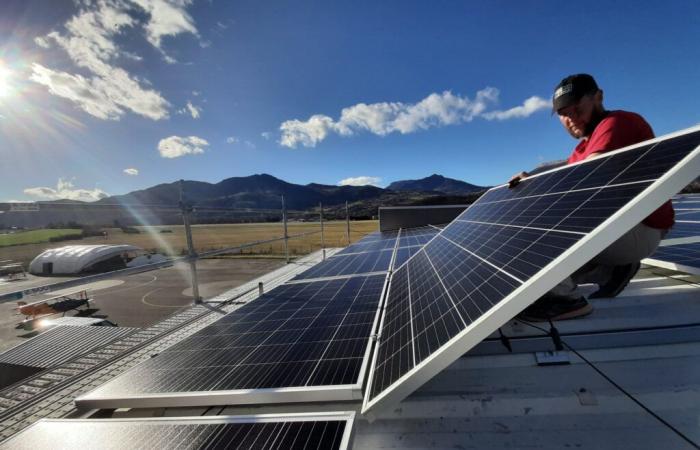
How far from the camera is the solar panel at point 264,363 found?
221cm

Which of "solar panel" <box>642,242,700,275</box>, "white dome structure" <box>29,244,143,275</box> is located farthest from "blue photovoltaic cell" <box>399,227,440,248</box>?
"white dome structure" <box>29,244,143,275</box>

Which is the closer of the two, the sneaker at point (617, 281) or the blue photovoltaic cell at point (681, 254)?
the sneaker at point (617, 281)

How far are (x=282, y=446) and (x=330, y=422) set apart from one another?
306mm

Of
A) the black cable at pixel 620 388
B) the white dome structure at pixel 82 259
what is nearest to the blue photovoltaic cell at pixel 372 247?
the black cable at pixel 620 388

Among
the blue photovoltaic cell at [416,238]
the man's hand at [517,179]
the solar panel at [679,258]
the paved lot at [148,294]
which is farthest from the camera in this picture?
the paved lot at [148,294]

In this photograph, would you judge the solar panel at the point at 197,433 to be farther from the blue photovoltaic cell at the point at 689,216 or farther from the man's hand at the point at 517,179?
the blue photovoltaic cell at the point at 689,216

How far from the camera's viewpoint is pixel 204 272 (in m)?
32.9

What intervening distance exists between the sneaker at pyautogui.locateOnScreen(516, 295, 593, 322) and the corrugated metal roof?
7836 mm

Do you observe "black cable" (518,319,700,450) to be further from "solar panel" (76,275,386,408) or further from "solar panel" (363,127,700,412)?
"solar panel" (76,275,386,408)

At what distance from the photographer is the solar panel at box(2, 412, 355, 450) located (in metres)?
1.65

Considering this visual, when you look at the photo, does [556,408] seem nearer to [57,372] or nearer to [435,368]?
[435,368]

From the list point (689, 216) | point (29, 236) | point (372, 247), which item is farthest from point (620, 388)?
point (689, 216)

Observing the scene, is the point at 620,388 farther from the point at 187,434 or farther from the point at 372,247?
the point at 372,247

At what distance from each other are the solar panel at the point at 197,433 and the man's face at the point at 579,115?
4.23 meters
